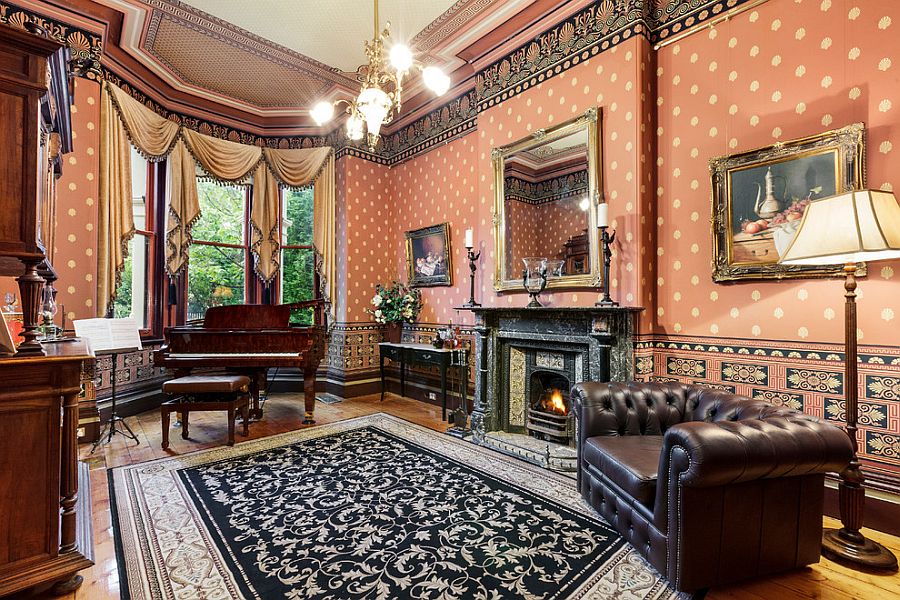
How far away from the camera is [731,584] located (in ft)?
6.65

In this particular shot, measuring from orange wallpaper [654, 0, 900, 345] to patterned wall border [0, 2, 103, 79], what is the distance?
17.8ft

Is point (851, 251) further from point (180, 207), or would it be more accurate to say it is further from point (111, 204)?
point (180, 207)

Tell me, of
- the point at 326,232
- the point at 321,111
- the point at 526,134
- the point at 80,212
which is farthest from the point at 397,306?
the point at 80,212

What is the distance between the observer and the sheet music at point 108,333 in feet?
11.9

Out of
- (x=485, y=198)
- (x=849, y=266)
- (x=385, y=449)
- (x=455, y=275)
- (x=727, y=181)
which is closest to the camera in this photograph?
(x=849, y=266)

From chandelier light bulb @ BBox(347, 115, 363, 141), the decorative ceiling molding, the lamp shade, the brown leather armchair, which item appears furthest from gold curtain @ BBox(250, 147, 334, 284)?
the lamp shade

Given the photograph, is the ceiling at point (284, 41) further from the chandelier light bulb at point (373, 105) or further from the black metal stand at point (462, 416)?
the black metal stand at point (462, 416)

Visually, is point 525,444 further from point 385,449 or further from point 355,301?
point 355,301

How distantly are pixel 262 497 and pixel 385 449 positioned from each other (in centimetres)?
119

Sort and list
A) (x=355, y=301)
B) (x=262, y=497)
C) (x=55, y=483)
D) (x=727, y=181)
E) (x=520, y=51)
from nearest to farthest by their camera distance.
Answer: (x=55, y=483), (x=262, y=497), (x=727, y=181), (x=520, y=51), (x=355, y=301)

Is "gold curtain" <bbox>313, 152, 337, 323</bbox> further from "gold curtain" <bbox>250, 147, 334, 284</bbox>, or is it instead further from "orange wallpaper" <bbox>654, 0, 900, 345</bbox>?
"orange wallpaper" <bbox>654, 0, 900, 345</bbox>

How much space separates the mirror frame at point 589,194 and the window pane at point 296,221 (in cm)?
343

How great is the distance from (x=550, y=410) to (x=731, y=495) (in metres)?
2.22

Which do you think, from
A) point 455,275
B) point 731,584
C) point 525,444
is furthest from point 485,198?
point 731,584
